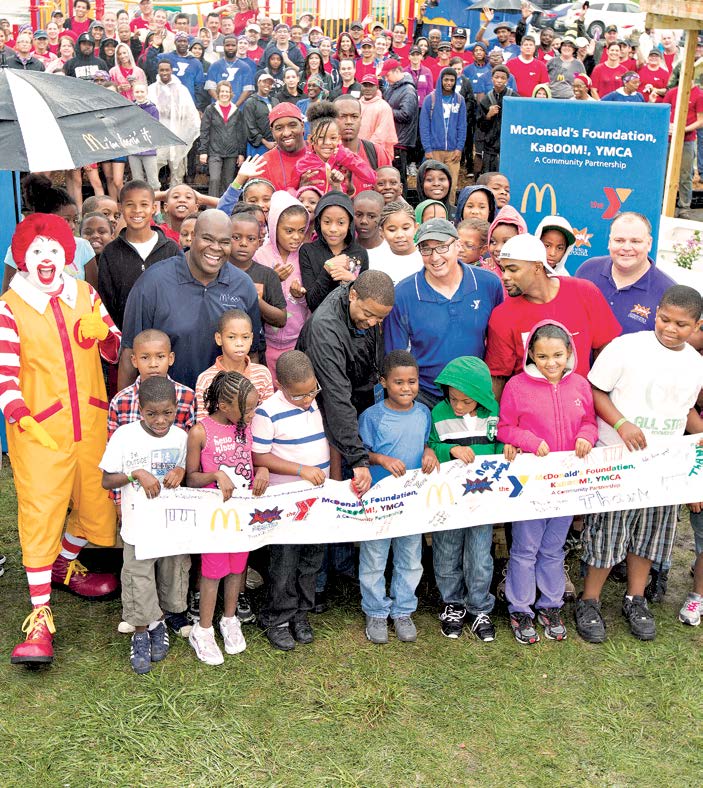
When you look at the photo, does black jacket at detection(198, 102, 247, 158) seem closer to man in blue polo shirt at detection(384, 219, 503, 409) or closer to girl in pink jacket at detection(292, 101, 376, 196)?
girl in pink jacket at detection(292, 101, 376, 196)

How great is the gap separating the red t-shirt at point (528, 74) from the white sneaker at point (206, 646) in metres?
12.6

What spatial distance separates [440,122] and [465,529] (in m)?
9.47

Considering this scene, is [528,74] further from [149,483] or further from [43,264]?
[149,483]

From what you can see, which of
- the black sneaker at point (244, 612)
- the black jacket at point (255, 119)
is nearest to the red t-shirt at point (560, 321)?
the black sneaker at point (244, 612)

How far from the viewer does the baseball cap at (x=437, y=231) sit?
5.46 m

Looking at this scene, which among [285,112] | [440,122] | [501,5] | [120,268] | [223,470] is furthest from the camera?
[501,5]

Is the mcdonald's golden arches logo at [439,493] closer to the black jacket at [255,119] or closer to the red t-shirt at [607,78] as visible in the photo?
the black jacket at [255,119]

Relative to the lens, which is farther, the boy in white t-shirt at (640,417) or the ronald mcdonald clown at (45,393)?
the boy in white t-shirt at (640,417)

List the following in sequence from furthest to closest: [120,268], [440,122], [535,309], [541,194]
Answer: [440,122] < [541,194] < [120,268] < [535,309]

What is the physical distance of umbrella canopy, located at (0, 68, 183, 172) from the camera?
476cm

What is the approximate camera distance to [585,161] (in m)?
8.22

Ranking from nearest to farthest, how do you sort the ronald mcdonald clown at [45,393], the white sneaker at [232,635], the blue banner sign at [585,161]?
the ronald mcdonald clown at [45,393] < the white sneaker at [232,635] < the blue banner sign at [585,161]

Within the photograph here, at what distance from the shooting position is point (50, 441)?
512 centimetres

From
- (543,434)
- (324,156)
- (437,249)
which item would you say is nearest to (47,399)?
(437,249)
